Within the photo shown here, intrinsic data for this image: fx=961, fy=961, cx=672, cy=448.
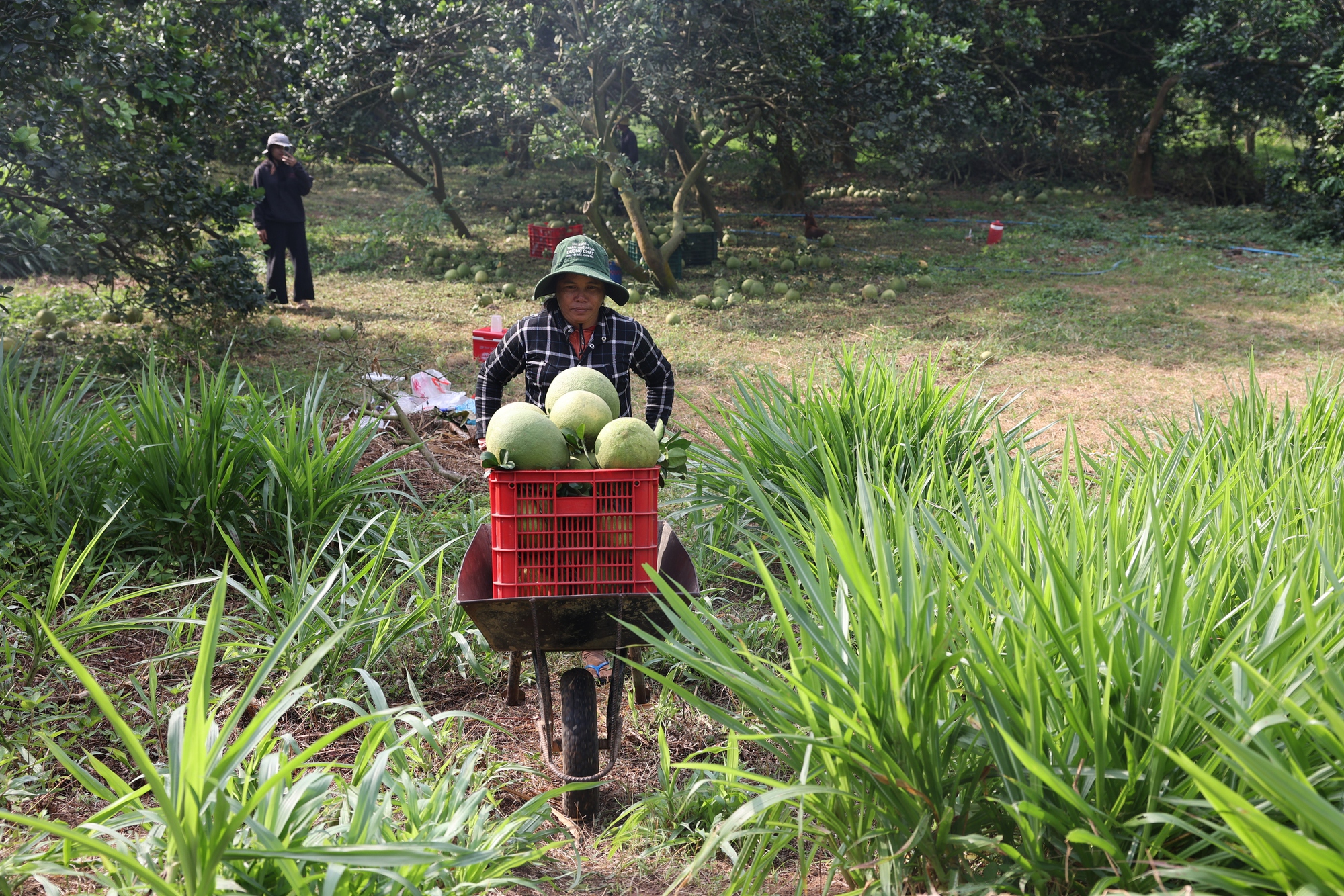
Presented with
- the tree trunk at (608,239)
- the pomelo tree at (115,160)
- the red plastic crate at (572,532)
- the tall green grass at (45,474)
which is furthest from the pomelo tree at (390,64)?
the red plastic crate at (572,532)

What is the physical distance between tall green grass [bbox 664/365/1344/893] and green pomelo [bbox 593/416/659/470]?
44cm

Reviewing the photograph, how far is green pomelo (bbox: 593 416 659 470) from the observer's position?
2.45 m

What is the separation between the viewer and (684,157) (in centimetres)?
1299

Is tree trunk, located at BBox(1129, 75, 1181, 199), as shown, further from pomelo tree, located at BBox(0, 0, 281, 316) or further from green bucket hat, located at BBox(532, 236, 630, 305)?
green bucket hat, located at BBox(532, 236, 630, 305)

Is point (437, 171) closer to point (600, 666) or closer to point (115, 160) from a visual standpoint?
point (115, 160)

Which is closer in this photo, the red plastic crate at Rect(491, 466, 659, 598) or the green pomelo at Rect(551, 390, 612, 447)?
the red plastic crate at Rect(491, 466, 659, 598)

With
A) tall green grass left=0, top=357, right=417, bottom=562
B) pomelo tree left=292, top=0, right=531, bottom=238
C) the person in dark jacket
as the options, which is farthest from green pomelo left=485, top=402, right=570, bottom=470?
pomelo tree left=292, top=0, right=531, bottom=238

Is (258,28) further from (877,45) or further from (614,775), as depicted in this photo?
(614,775)

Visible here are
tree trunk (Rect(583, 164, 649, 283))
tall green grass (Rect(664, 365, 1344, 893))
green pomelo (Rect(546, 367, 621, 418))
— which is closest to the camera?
tall green grass (Rect(664, 365, 1344, 893))

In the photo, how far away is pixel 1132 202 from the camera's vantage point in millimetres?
16656

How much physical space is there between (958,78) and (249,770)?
10.5 m

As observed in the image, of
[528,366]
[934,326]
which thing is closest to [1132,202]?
[934,326]

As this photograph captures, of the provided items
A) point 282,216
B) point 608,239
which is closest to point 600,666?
point 282,216

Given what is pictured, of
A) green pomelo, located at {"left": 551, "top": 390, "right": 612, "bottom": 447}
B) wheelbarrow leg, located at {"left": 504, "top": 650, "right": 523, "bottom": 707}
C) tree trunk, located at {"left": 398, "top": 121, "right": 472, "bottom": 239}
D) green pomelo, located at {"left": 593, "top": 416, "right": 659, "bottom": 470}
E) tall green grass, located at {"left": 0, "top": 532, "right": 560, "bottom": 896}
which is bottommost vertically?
wheelbarrow leg, located at {"left": 504, "top": 650, "right": 523, "bottom": 707}
